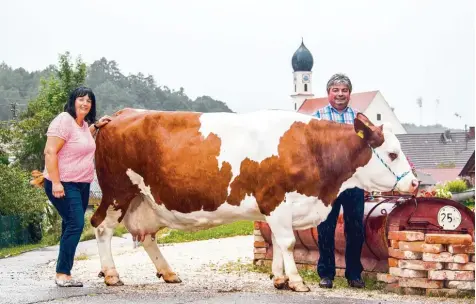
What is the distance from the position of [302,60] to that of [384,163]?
128 metres

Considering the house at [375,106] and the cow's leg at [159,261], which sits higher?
the house at [375,106]

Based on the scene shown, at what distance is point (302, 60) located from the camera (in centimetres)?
13550

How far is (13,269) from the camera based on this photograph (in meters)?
12.7

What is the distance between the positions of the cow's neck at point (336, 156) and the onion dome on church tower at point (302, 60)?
409 ft

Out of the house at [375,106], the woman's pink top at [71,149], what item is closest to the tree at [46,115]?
the woman's pink top at [71,149]

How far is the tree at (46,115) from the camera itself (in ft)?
166

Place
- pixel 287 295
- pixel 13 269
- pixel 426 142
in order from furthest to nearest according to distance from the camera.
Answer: pixel 426 142, pixel 13 269, pixel 287 295

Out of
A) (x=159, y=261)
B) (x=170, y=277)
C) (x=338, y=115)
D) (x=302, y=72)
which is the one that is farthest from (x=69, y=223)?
(x=302, y=72)

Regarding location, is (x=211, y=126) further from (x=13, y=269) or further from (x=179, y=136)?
(x=13, y=269)

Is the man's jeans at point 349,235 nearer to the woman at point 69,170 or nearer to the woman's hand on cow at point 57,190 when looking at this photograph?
the woman at point 69,170

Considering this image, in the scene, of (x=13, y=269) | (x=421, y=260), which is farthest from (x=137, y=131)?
(x=13, y=269)

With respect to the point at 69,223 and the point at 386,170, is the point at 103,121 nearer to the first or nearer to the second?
the point at 69,223

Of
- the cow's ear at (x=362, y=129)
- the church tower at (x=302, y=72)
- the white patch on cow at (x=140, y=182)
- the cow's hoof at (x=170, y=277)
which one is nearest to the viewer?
the cow's ear at (x=362, y=129)

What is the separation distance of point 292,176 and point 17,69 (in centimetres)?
11035
